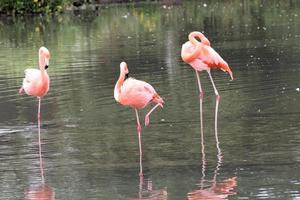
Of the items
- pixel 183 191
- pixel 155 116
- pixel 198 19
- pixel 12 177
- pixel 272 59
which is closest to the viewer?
pixel 183 191

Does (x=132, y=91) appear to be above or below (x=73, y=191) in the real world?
above

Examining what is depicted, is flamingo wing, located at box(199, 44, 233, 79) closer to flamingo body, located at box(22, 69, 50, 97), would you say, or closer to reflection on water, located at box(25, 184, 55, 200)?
flamingo body, located at box(22, 69, 50, 97)

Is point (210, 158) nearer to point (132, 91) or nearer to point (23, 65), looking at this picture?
point (132, 91)

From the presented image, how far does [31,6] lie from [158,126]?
96.5 ft

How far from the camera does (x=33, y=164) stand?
886cm

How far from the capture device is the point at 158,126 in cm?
1055

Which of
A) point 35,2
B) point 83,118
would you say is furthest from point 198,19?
point 83,118

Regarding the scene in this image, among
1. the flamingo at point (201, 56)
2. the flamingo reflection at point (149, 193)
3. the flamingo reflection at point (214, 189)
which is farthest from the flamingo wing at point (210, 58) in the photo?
the flamingo reflection at point (149, 193)

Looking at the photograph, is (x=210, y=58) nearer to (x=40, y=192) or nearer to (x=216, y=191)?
(x=216, y=191)

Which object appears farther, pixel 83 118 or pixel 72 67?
pixel 72 67

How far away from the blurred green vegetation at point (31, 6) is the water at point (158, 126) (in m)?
16.2

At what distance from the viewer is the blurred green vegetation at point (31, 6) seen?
38656mm

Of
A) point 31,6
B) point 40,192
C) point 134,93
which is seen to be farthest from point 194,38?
point 31,6

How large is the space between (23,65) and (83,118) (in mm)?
7719
